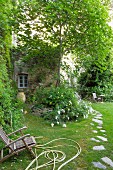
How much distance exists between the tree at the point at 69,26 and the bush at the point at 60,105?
5.04 ft

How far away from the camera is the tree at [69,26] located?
5.73 metres

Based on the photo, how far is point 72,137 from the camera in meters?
4.10

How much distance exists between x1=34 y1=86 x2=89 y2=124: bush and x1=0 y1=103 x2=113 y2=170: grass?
26 cm

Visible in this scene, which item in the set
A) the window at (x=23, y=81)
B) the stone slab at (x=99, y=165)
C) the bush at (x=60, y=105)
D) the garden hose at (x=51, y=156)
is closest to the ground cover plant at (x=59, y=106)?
the bush at (x=60, y=105)

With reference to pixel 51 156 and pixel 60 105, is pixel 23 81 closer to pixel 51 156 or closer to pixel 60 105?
pixel 60 105

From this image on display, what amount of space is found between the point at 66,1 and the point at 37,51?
89.2 inches

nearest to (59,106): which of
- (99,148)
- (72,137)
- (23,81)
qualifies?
(72,137)

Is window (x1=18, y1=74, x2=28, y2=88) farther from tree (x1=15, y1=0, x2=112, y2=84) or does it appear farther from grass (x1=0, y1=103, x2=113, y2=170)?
grass (x1=0, y1=103, x2=113, y2=170)

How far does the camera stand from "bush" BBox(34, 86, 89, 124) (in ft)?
17.7

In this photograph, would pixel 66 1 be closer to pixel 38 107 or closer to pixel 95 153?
pixel 38 107

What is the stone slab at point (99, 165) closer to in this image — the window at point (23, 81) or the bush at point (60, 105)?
the bush at point (60, 105)

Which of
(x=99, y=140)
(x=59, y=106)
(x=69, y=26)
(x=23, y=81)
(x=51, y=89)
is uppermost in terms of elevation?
(x=69, y=26)

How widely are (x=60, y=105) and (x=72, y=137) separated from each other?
1.62 metres

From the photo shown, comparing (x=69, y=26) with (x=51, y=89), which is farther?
(x=69, y=26)
